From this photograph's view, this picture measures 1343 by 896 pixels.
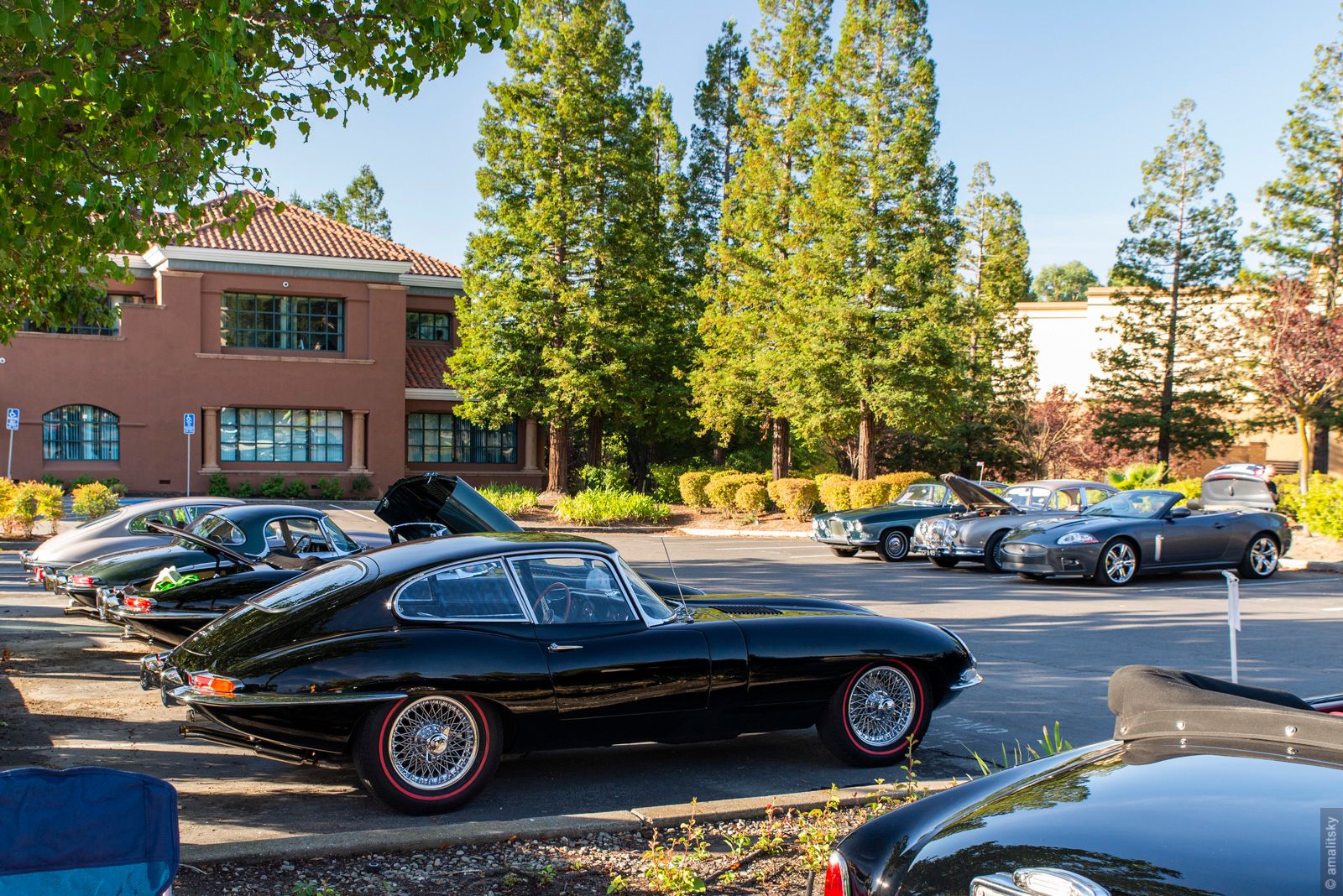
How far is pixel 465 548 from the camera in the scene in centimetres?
616

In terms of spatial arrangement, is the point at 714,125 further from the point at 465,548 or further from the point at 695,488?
the point at 465,548

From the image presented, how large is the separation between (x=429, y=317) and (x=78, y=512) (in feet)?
62.2

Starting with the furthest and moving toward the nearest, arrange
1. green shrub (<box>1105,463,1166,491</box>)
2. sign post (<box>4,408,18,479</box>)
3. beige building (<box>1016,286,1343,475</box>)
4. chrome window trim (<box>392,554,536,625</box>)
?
beige building (<box>1016,286,1343,475</box>) → green shrub (<box>1105,463,1166,491</box>) → sign post (<box>4,408,18,479</box>) → chrome window trim (<box>392,554,536,625</box>)

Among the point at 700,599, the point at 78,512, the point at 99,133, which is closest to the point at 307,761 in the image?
the point at 700,599

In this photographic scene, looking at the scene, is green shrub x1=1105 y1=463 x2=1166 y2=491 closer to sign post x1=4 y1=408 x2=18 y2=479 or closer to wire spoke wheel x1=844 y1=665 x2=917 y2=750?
wire spoke wheel x1=844 y1=665 x2=917 y2=750

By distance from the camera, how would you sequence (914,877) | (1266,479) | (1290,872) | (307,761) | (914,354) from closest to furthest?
(1290,872) < (914,877) < (307,761) < (1266,479) < (914,354)

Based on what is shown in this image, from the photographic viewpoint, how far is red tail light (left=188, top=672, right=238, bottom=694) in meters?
5.39

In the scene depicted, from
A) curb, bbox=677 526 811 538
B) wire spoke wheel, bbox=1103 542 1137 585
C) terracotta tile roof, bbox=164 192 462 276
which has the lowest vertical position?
curb, bbox=677 526 811 538

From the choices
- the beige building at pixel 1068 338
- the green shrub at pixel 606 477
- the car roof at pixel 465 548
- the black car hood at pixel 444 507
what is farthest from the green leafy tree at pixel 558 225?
the car roof at pixel 465 548

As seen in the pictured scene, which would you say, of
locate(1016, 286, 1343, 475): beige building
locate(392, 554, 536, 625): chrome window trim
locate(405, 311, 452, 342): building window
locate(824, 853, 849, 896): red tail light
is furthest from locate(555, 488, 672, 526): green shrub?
locate(824, 853, 849, 896): red tail light

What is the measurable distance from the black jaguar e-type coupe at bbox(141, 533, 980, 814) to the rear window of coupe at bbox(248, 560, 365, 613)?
0.02m

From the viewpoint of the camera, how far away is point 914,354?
29016mm

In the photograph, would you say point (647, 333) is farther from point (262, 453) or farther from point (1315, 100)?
point (1315, 100)

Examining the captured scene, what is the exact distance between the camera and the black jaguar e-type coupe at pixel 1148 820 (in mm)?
2395
